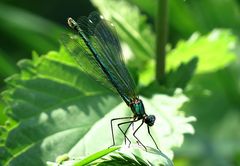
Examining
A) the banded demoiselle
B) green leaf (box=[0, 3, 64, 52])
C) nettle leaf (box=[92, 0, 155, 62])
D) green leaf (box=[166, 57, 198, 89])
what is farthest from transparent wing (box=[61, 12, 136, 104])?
green leaf (box=[0, 3, 64, 52])

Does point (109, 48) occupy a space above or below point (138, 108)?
above

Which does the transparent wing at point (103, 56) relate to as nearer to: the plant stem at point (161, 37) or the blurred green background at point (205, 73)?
the plant stem at point (161, 37)

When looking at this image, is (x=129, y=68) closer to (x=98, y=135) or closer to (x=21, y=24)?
(x=98, y=135)

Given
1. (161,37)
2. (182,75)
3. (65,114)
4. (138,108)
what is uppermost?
(161,37)

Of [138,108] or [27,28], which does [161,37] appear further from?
[27,28]

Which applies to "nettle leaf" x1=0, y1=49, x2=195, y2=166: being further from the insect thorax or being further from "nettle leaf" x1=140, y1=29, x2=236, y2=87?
"nettle leaf" x1=140, y1=29, x2=236, y2=87

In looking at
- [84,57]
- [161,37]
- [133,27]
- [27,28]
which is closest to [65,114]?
[84,57]
